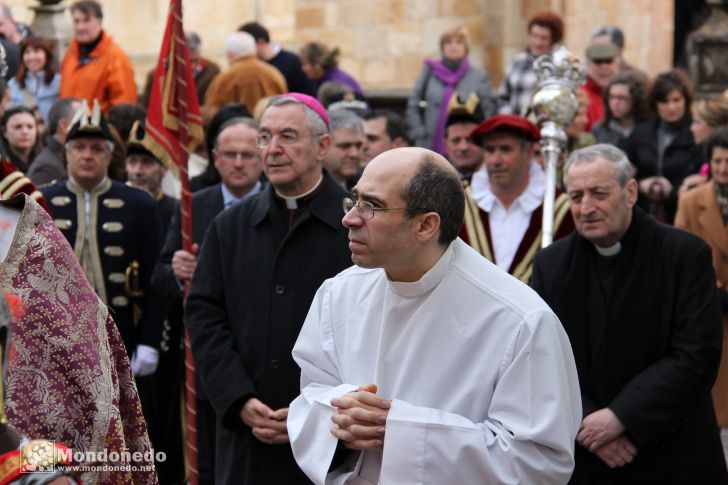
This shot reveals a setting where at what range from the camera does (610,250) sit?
709cm

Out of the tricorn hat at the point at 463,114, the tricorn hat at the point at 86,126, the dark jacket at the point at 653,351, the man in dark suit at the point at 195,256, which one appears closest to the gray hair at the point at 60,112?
the tricorn hat at the point at 86,126

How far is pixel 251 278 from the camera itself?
699cm

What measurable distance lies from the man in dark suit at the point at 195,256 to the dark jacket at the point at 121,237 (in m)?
0.17

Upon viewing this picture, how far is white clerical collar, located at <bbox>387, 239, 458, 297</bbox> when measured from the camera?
16.9 ft

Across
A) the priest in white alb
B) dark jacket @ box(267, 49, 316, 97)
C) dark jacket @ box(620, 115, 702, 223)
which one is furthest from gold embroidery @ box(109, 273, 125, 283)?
dark jacket @ box(267, 49, 316, 97)

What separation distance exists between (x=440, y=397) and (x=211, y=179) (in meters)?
5.19

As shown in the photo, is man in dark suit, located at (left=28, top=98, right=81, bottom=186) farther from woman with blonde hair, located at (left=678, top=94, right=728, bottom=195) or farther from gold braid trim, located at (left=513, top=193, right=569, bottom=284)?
woman with blonde hair, located at (left=678, top=94, right=728, bottom=195)

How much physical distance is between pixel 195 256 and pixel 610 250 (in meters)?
2.29

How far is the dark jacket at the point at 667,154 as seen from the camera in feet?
38.6

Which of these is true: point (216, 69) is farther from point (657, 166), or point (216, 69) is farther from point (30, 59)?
point (657, 166)

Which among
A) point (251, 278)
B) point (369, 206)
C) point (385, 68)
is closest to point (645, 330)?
point (251, 278)

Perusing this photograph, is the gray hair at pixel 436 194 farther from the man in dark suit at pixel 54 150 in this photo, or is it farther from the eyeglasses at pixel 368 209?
the man in dark suit at pixel 54 150

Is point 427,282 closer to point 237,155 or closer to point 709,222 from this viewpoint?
point 237,155

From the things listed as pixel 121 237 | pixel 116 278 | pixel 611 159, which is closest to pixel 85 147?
pixel 121 237
